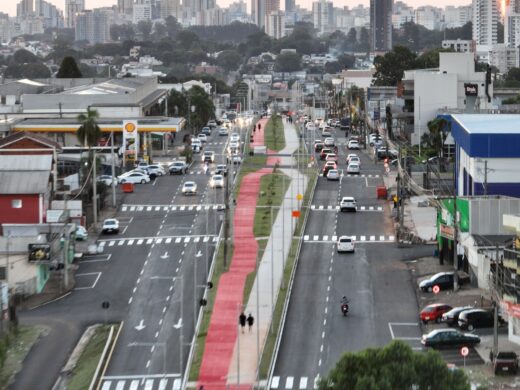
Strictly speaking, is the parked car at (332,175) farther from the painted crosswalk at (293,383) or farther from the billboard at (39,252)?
the painted crosswalk at (293,383)

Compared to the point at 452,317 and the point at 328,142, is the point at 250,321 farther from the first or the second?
the point at 328,142

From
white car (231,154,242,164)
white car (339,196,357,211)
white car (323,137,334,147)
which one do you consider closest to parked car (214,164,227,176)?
white car (231,154,242,164)

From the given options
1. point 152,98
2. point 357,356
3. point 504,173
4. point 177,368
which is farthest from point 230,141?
point 357,356

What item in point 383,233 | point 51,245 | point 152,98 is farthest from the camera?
point 152,98

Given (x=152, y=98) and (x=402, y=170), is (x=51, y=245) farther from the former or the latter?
(x=152, y=98)

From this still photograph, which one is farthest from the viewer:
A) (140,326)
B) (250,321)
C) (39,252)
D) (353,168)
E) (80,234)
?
(353,168)

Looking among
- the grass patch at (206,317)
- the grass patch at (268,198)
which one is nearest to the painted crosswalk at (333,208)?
the grass patch at (268,198)

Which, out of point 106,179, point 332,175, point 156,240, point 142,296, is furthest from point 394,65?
point 142,296
